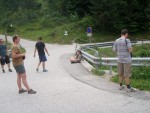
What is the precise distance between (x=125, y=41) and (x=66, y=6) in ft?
138

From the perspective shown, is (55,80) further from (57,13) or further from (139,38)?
(57,13)

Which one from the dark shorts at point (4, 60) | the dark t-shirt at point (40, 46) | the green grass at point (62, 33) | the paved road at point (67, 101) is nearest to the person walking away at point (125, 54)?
the paved road at point (67, 101)

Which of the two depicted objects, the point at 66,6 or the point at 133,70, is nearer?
the point at 133,70

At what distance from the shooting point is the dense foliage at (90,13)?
42.6 meters

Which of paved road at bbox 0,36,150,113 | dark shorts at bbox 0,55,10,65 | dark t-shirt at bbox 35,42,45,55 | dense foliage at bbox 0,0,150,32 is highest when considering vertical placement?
dense foliage at bbox 0,0,150,32

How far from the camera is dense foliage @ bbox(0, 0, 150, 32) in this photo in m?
42.6

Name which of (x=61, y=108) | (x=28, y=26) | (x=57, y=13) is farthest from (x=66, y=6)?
(x=61, y=108)

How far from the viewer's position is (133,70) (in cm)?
1314

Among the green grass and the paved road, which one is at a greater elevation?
the green grass

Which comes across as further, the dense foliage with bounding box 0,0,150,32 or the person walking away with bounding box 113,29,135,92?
the dense foliage with bounding box 0,0,150,32

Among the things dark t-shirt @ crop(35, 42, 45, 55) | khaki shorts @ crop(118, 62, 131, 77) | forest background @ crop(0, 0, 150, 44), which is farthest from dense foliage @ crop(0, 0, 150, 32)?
khaki shorts @ crop(118, 62, 131, 77)

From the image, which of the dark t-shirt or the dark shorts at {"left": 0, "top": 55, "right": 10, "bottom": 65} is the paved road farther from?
the dark shorts at {"left": 0, "top": 55, "right": 10, "bottom": 65}

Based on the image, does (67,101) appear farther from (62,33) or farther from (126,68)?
(62,33)

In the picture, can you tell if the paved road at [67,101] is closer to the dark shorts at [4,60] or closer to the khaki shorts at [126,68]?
the khaki shorts at [126,68]
